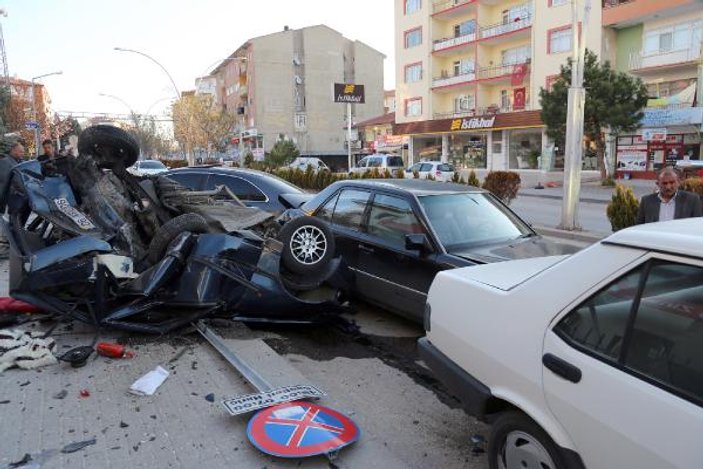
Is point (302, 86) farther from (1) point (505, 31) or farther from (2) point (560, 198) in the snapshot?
(2) point (560, 198)

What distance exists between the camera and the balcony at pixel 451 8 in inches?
1697

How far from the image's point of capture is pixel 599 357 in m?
2.20

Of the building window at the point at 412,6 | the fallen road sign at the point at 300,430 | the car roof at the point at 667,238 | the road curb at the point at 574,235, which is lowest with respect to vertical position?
the road curb at the point at 574,235

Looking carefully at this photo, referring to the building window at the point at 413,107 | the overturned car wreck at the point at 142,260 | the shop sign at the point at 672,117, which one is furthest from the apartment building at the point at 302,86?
the overturned car wreck at the point at 142,260

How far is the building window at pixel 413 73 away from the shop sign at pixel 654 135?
70.7 ft

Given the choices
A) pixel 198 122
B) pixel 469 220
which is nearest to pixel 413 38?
pixel 198 122

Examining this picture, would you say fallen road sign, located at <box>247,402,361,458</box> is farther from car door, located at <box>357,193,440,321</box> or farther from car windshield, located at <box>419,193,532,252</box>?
car windshield, located at <box>419,193,532,252</box>

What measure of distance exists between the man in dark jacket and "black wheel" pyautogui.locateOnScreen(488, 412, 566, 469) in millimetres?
3895

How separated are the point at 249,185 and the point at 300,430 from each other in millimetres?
6634

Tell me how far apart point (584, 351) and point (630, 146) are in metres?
33.2

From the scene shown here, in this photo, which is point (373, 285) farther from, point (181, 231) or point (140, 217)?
point (140, 217)

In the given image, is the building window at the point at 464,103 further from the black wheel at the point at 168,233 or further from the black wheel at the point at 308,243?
the black wheel at the point at 168,233

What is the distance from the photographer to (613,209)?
10383 mm

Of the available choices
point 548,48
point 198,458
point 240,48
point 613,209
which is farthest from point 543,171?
point 240,48
